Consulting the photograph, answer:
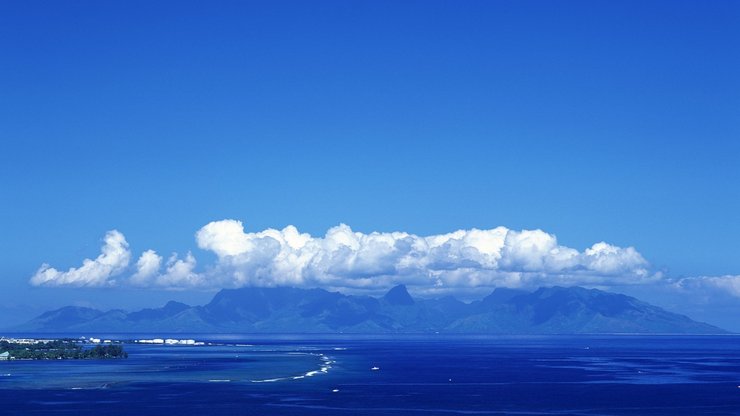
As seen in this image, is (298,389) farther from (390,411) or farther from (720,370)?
(720,370)

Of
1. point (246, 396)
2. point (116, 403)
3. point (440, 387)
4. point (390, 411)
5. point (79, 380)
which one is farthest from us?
point (79, 380)

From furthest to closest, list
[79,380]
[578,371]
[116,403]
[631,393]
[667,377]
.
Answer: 1. [578,371]
2. [667,377]
3. [79,380]
4. [631,393]
5. [116,403]

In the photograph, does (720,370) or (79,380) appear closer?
(79,380)

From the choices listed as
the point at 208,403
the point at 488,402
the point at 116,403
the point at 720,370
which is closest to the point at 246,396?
the point at 208,403

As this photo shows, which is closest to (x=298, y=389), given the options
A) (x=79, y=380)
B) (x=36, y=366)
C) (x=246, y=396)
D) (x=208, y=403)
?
(x=246, y=396)

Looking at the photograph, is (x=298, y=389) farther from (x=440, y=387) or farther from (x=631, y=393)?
(x=631, y=393)

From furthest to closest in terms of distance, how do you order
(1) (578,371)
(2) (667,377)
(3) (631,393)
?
(1) (578,371), (2) (667,377), (3) (631,393)

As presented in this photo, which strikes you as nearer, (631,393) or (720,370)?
(631,393)

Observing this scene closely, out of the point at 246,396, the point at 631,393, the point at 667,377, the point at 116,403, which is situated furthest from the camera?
the point at 667,377
